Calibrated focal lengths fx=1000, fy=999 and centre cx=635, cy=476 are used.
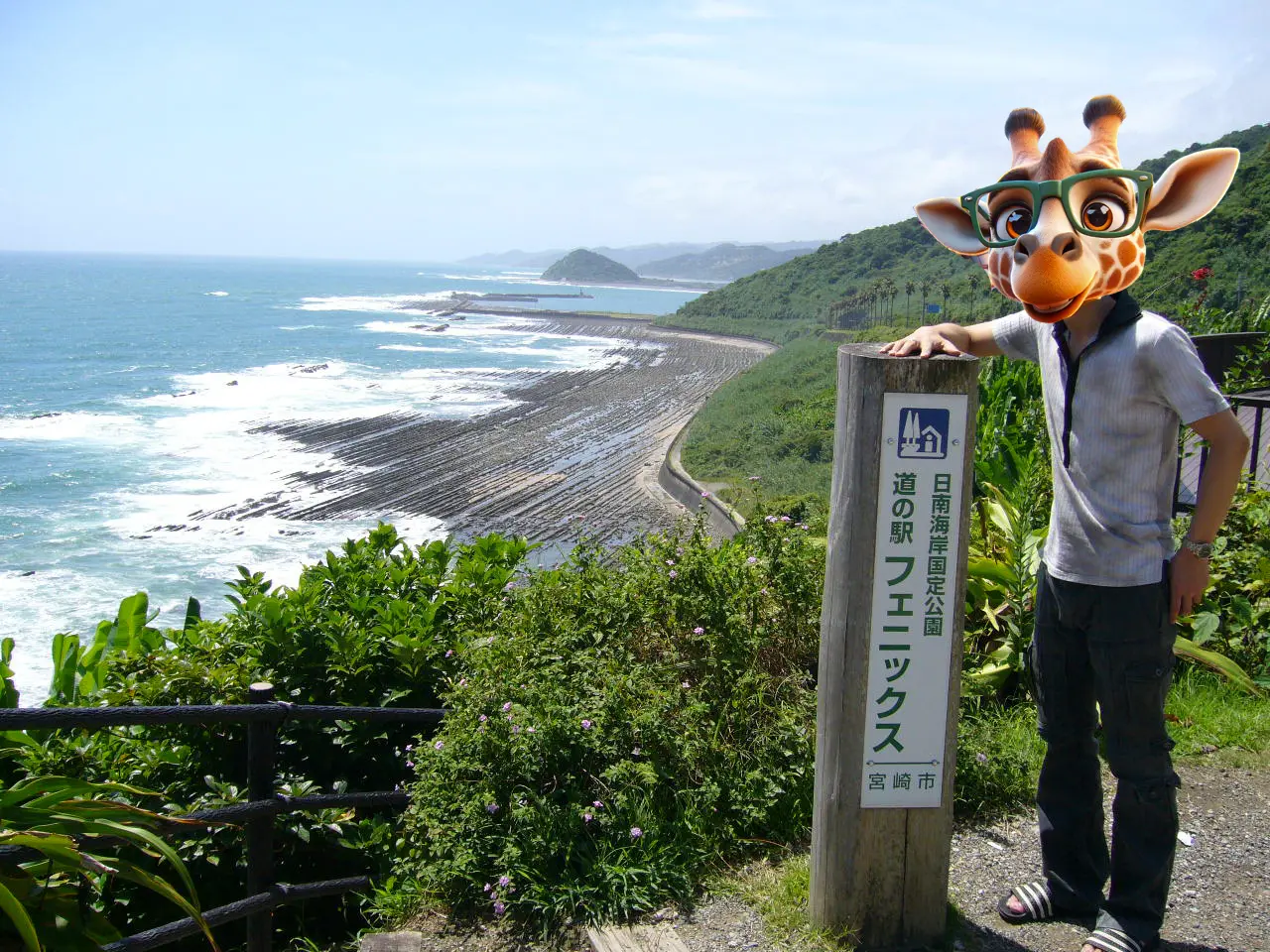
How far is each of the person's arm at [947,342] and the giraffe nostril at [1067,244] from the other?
0.85ft

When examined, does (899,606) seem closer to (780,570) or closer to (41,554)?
(780,570)

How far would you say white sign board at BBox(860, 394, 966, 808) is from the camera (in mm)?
2316

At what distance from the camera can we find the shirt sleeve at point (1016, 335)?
8.32 feet

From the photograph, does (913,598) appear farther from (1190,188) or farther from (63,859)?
(63,859)

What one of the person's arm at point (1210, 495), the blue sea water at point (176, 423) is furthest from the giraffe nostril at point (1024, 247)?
the blue sea water at point (176, 423)

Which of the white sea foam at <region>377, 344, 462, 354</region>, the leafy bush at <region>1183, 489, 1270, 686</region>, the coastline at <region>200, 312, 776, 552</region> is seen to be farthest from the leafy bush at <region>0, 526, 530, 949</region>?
the white sea foam at <region>377, 344, 462, 354</region>

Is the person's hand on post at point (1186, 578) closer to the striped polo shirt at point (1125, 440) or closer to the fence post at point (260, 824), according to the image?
the striped polo shirt at point (1125, 440)

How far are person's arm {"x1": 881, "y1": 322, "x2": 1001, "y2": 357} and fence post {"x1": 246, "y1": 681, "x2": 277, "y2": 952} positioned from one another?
1773 millimetres

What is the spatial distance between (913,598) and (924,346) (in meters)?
0.59

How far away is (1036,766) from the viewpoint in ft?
11.0

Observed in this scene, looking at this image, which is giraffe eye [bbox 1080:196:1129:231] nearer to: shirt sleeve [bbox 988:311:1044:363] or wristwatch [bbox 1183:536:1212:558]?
shirt sleeve [bbox 988:311:1044:363]

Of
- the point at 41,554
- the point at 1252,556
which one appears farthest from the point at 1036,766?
the point at 41,554

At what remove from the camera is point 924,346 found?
235 cm

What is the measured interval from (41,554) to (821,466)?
21.9 m
